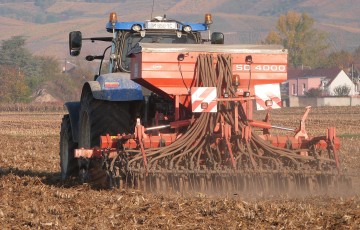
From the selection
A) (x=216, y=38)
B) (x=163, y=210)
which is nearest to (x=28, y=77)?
(x=216, y=38)

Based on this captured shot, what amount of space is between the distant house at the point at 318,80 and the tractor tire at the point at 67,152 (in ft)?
289

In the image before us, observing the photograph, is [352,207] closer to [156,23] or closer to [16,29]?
[156,23]

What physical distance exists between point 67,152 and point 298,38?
111m

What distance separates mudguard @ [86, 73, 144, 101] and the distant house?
9000 cm

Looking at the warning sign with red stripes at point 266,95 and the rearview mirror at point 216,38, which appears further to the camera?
the rearview mirror at point 216,38

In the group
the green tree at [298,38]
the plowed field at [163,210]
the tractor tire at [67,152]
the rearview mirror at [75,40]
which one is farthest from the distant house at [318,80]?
the plowed field at [163,210]

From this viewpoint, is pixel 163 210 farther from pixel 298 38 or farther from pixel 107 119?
pixel 298 38

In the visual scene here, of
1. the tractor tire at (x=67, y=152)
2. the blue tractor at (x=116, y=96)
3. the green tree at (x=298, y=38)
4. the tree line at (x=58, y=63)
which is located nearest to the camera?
the blue tractor at (x=116, y=96)

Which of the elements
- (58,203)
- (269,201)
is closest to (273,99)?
(269,201)

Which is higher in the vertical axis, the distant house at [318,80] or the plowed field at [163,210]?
the distant house at [318,80]

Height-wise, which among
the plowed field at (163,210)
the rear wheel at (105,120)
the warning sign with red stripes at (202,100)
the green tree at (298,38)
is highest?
the green tree at (298,38)

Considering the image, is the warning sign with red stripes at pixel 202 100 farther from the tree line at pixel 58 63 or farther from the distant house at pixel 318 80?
the distant house at pixel 318 80

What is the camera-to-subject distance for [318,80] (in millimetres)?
104750

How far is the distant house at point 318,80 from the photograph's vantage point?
101 m
